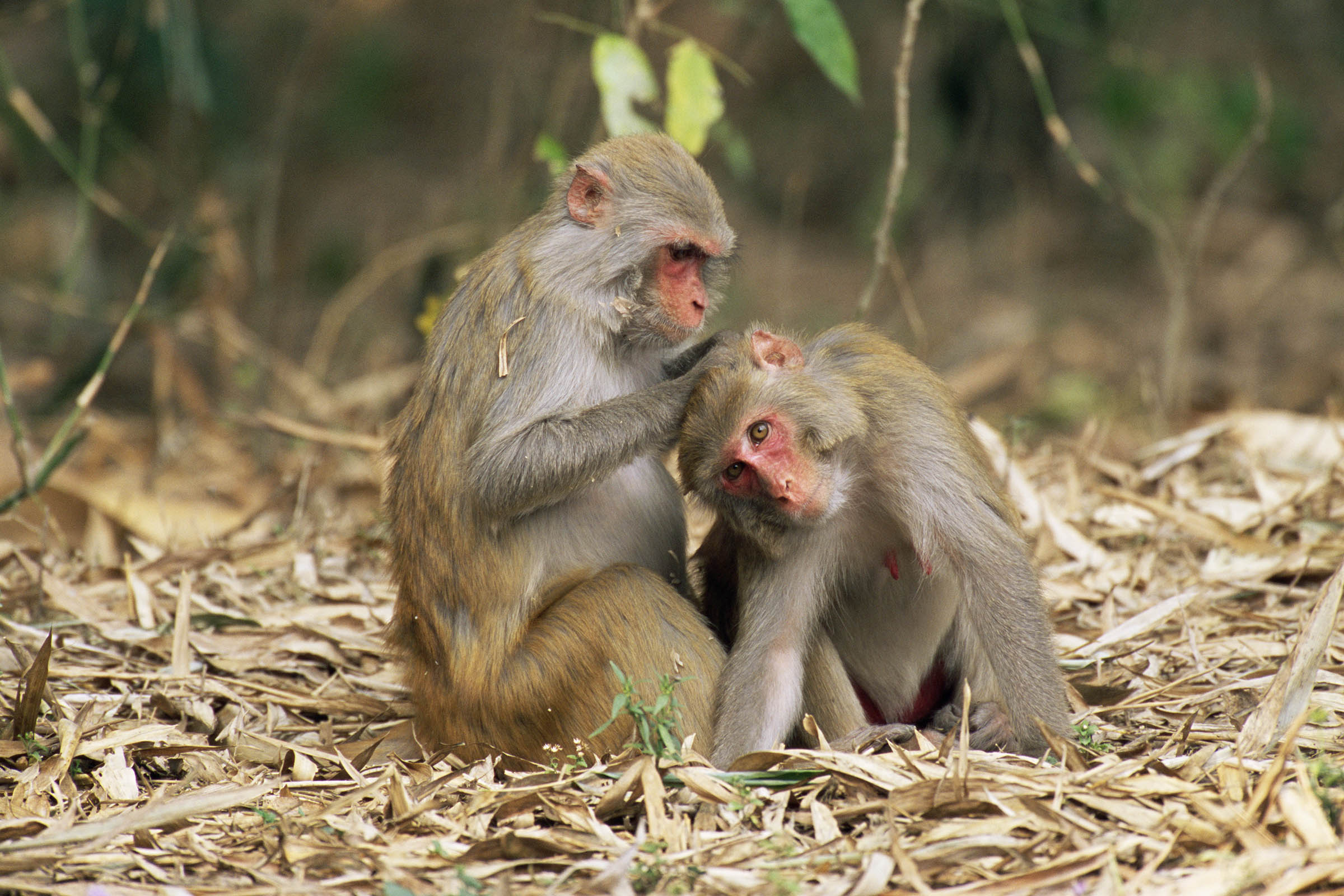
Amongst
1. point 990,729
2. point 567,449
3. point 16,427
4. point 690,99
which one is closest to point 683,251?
point 567,449

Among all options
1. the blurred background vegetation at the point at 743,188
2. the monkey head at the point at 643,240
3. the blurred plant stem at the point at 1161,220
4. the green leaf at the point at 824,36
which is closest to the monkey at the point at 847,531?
the monkey head at the point at 643,240

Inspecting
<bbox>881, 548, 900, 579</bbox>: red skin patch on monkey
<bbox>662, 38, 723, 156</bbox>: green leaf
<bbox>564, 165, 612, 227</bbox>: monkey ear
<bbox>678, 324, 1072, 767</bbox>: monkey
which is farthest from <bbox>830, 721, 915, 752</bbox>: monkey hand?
<bbox>662, 38, 723, 156</bbox>: green leaf

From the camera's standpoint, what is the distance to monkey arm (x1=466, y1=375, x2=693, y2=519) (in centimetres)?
416

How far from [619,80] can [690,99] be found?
0.30 metres

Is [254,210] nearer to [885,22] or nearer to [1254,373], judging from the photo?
[885,22]

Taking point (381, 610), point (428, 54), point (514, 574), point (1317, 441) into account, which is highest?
point (428, 54)

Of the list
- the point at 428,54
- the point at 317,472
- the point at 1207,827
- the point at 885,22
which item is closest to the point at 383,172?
the point at 428,54

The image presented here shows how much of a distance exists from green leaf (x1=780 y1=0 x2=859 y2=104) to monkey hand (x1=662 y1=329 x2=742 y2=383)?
137 centimetres

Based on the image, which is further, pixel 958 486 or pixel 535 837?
pixel 958 486

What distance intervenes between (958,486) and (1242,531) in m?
2.06

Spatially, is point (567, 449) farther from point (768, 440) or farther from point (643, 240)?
point (643, 240)

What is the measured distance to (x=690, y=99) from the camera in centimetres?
549

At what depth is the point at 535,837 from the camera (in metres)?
3.32

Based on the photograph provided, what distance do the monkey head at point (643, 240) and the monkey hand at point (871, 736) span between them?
1.39 m
